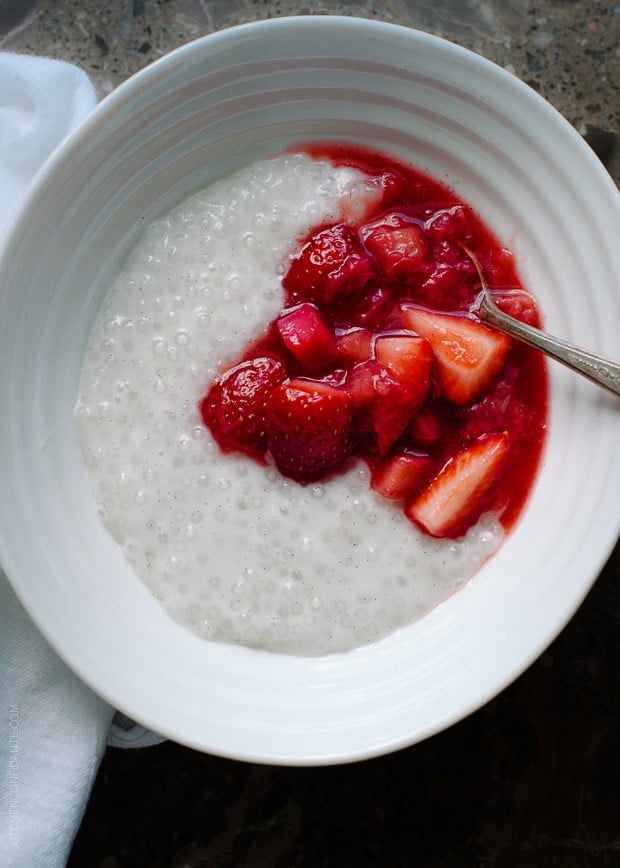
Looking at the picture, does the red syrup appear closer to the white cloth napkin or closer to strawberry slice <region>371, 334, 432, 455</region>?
strawberry slice <region>371, 334, 432, 455</region>

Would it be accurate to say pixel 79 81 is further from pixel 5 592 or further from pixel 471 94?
pixel 5 592

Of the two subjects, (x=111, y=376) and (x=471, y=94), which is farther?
(x=111, y=376)

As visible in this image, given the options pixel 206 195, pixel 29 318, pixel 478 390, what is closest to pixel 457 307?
pixel 478 390

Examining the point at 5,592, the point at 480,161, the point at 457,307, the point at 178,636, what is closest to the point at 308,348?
the point at 457,307

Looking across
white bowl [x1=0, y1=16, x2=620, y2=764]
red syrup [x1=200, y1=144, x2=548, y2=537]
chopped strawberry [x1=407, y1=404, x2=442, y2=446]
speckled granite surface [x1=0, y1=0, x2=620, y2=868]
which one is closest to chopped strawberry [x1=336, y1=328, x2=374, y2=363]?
red syrup [x1=200, y1=144, x2=548, y2=537]

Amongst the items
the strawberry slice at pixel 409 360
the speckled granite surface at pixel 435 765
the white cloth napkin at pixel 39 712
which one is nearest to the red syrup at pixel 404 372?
the strawberry slice at pixel 409 360

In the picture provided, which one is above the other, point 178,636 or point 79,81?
point 79,81

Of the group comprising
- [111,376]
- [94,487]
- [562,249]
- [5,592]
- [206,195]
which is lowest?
[5,592]

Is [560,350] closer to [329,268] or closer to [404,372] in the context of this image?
[404,372]
